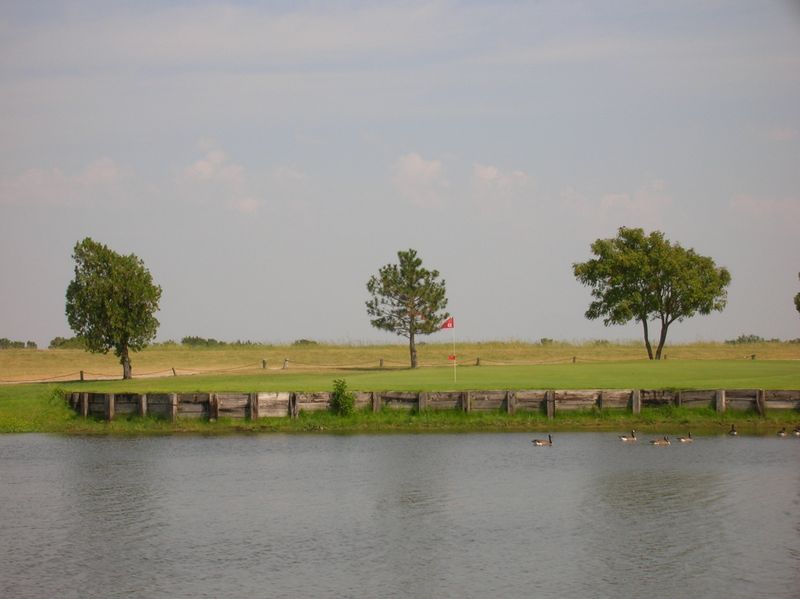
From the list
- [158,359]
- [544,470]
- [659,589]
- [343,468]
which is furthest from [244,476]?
[158,359]

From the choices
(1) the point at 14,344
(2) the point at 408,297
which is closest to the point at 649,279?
(2) the point at 408,297

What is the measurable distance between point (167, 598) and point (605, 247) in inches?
2779

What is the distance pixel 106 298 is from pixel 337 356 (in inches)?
1826

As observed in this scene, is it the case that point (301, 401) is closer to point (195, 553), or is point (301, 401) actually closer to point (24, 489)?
point (24, 489)

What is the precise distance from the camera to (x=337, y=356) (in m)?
111

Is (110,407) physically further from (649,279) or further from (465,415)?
(649,279)

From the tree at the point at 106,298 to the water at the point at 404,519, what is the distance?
25.5m

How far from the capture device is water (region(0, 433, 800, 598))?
21.9m

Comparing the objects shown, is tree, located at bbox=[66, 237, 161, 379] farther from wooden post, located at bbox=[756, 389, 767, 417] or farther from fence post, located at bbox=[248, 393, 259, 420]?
wooden post, located at bbox=[756, 389, 767, 417]

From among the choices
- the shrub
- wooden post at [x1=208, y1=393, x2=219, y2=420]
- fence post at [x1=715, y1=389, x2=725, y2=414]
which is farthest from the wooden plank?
wooden post at [x1=208, y1=393, x2=219, y2=420]

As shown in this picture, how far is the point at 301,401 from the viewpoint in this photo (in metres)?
47.2

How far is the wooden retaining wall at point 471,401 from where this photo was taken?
152ft

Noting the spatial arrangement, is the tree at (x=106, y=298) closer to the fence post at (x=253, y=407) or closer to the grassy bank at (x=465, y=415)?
the grassy bank at (x=465, y=415)

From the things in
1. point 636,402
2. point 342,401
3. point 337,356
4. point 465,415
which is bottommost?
point 465,415
